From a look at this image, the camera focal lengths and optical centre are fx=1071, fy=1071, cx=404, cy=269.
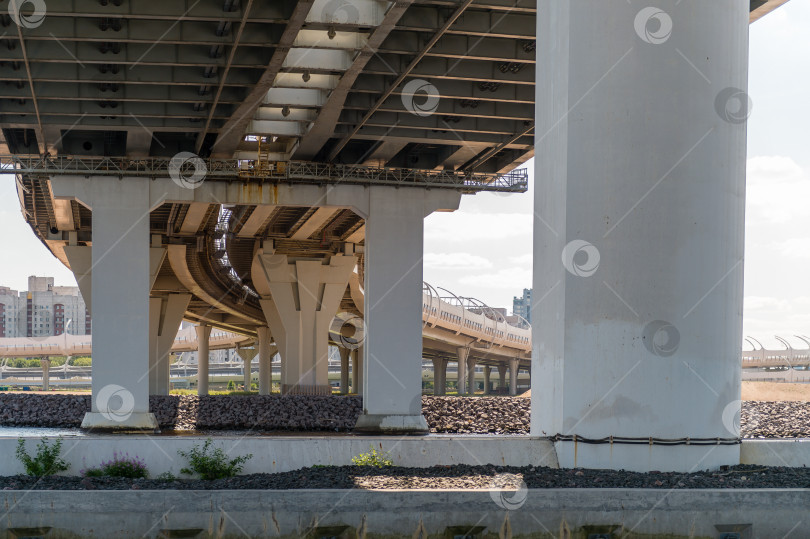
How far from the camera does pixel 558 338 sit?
17.0 meters

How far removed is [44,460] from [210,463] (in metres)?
2.52

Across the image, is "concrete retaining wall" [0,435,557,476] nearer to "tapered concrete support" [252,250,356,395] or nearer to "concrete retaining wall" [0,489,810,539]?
"concrete retaining wall" [0,489,810,539]

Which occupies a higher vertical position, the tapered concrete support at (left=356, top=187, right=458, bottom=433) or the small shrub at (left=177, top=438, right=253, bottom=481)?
the tapered concrete support at (left=356, top=187, right=458, bottom=433)

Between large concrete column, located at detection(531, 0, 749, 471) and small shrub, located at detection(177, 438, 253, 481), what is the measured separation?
5.07m

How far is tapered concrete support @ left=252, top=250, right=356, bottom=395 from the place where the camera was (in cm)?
6022

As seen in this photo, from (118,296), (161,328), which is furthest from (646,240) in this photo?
(161,328)

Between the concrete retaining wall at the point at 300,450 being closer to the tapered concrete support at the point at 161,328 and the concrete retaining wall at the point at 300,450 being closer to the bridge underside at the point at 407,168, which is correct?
the bridge underside at the point at 407,168

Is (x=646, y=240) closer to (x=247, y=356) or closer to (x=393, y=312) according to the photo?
(x=393, y=312)

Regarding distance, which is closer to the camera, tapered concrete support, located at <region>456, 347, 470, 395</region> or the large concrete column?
the large concrete column

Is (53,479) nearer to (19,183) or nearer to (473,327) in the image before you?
(19,183)

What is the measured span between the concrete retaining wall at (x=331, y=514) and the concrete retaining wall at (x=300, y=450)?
9.42ft

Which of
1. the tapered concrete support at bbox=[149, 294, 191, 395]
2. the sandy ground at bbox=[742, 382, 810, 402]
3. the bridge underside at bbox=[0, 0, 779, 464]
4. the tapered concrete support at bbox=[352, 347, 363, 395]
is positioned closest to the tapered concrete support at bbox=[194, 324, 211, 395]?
the tapered concrete support at bbox=[352, 347, 363, 395]

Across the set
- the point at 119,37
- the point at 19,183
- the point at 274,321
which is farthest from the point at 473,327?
the point at 119,37

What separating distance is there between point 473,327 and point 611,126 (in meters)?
76.4
